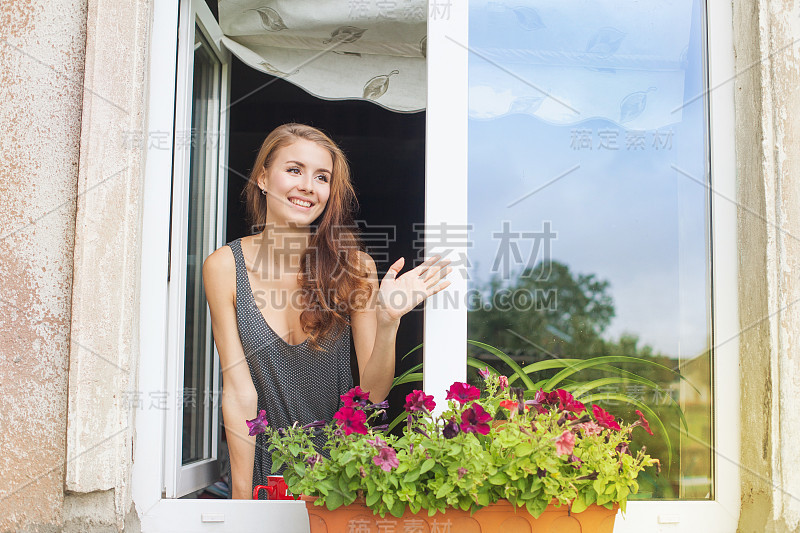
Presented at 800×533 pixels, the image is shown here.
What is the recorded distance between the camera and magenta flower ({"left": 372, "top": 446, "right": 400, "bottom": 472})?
1.25 m

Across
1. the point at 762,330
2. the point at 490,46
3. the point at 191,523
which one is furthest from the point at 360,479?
the point at 490,46

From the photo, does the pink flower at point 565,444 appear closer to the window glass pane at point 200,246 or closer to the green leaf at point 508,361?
the green leaf at point 508,361

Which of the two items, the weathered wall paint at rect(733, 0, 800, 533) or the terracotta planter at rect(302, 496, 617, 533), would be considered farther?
the weathered wall paint at rect(733, 0, 800, 533)

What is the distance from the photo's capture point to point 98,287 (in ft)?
4.96

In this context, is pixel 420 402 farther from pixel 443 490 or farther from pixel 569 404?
pixel 569 404

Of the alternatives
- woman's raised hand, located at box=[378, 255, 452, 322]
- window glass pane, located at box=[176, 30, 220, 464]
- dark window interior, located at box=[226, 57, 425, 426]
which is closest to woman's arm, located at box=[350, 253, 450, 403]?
woman's raised hand, located at box=[378, 255, 452, 322]

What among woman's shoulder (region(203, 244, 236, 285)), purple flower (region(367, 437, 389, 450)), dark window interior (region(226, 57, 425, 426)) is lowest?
purple flower (region(367, 437, 389, 450))

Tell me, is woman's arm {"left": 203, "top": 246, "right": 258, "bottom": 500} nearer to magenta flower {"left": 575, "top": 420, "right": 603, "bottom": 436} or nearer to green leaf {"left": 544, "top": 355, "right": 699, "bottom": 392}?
green leaf {"left": 544, "top": 355, "right": 699, "bottom": 392}

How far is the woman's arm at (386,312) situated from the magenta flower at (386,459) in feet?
1.42

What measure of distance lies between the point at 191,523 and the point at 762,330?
4.87 ft

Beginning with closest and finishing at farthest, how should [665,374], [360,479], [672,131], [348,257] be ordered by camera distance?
1. [360,479]
2. [665,374]
3. [672,131]
4. [348,257]

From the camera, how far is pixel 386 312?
1744 mm

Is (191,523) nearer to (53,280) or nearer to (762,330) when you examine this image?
(53,280)

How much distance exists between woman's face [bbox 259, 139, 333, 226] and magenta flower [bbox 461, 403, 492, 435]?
1429mm
